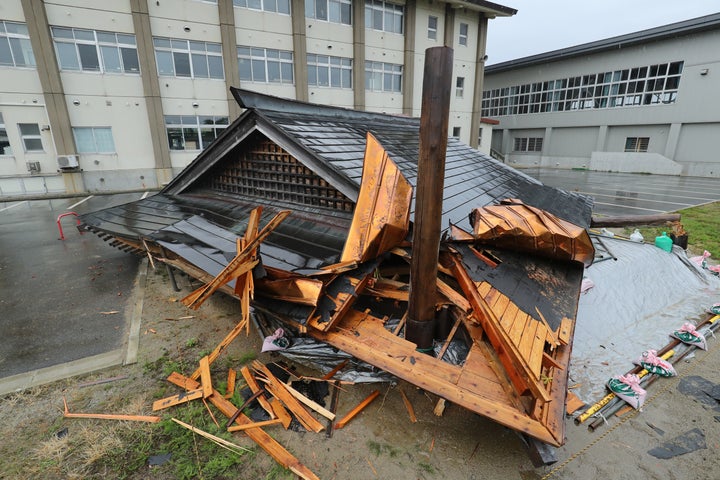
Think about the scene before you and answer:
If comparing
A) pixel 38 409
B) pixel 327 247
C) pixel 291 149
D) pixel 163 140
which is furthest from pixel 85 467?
pixel 163 140

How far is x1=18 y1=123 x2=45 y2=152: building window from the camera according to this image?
1652 cm

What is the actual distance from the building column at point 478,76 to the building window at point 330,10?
433 inches

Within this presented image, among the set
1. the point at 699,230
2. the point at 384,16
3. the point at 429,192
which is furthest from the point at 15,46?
the point at 699,230

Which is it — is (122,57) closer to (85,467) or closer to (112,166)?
(112,166)

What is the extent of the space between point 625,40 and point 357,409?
117ft

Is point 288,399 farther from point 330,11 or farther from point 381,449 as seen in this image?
point 330,11

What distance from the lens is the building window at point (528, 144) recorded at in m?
35.5

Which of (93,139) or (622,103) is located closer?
(93,139)

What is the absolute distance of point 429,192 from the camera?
3021 mm

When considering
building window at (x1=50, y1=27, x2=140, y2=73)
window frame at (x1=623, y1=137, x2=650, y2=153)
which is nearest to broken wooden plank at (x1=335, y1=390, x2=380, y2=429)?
building window at (x1=50, y1=27, x2=140, y2=73)

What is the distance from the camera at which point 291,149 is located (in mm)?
5133

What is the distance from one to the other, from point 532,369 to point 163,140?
2094 cm

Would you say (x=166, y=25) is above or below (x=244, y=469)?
above

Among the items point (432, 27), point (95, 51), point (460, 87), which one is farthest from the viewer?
Result: point (460, 87)
